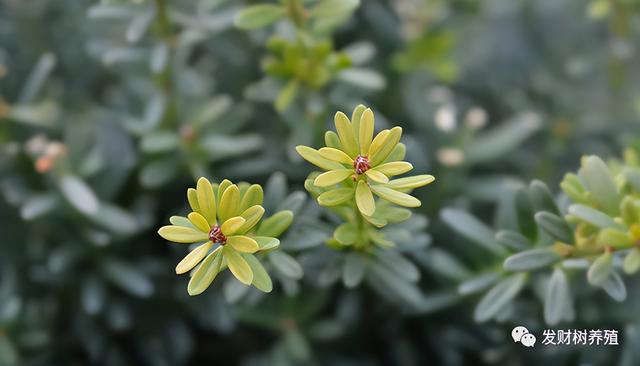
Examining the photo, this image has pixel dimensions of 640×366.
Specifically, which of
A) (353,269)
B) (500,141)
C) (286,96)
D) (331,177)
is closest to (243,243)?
(331,177)

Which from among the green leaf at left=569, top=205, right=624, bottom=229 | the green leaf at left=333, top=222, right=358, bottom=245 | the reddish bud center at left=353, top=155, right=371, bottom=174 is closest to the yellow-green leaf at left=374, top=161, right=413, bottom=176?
the reddish bud center at left=353, top=155, right=371, bottom=174

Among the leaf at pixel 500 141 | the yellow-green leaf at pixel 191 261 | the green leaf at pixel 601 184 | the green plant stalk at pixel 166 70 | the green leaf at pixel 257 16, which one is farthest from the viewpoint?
the leaf at pixel 500 141

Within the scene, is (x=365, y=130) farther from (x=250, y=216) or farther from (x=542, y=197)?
(x=542, y=197)

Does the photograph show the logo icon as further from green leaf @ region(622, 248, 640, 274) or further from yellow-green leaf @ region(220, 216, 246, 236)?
yellow-green leaf @ region(220, 216, 246, 236)

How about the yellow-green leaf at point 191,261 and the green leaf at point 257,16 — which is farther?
the green leaf at point 257,16

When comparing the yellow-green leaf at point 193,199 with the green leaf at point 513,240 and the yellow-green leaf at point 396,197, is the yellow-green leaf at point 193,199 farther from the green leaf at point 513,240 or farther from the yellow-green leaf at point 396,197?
the green leaf at point 513,240

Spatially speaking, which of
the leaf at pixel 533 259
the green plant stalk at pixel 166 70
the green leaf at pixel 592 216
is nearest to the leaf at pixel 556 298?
the leaf at pixel 533 259

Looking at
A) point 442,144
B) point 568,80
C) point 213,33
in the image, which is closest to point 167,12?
point 213,33
